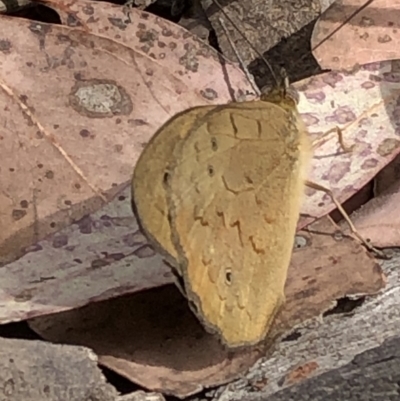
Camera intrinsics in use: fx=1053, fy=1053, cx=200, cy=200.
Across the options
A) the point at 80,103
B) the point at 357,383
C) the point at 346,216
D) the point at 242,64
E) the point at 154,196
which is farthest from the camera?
the point at 242,64

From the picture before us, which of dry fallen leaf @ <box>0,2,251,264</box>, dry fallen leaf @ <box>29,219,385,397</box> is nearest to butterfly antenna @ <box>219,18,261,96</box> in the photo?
dry fallen leaf @ <box>0,2,251,264</box>

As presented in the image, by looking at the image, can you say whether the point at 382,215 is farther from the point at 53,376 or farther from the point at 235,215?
the point at 53,376

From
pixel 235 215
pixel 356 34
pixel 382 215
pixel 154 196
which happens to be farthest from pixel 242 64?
pixel 154 196

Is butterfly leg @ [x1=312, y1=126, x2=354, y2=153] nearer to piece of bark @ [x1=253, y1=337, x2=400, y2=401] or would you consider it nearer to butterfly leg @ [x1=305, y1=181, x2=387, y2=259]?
butterfly leg @ [x1=305, y1=181, x2=387, y2=259]

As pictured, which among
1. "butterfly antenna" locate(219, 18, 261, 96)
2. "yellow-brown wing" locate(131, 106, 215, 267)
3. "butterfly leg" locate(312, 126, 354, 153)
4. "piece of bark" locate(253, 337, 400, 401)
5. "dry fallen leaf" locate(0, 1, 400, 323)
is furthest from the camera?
"butterfly antenna" locate(219, 18, 261, 96)

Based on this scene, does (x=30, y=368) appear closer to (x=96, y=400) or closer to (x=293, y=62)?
(x=96, y=400)

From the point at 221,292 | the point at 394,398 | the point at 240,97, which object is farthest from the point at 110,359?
the point at 240,97
